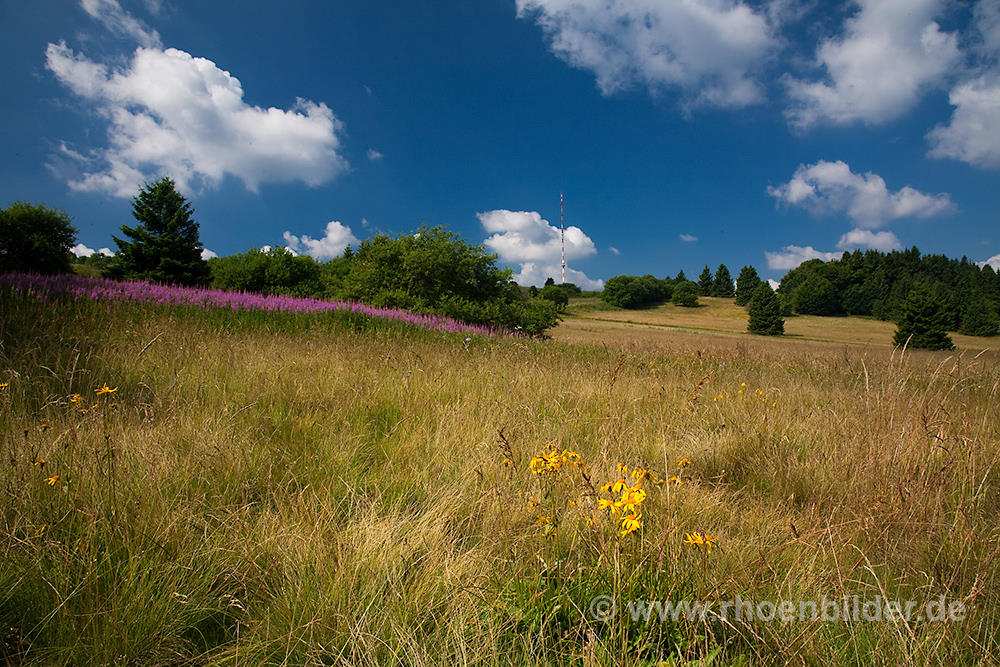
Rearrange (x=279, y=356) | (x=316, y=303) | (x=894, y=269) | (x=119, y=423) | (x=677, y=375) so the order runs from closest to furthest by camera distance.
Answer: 1. (x=119, y=423)
2. (x=279, y=356)
3. (x=677, y=375)
4. (x=316, y=303)
5. (x=894, y=269)

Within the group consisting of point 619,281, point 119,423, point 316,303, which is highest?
point 619,281

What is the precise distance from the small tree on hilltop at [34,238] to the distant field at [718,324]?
139 feet

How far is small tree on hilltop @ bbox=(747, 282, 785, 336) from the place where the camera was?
56062 millimetres

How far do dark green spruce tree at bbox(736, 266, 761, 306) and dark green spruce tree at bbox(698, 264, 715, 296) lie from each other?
11.4 metres

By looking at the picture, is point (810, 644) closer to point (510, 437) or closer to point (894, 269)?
point (510, 437)

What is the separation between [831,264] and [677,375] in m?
124

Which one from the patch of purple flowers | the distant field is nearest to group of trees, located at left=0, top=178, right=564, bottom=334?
the patch of purple flowers

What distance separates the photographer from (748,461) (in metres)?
2.80

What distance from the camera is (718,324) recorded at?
6262cm

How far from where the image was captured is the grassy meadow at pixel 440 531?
1205mm

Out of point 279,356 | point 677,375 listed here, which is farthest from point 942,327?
point 279,356

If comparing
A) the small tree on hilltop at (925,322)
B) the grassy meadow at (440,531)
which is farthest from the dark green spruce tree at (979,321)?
the grassy meadow at (440,531)

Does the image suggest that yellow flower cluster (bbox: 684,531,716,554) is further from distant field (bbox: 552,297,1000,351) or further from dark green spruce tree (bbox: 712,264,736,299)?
dark green spruce tree (bbox: 712,264,736,299)
